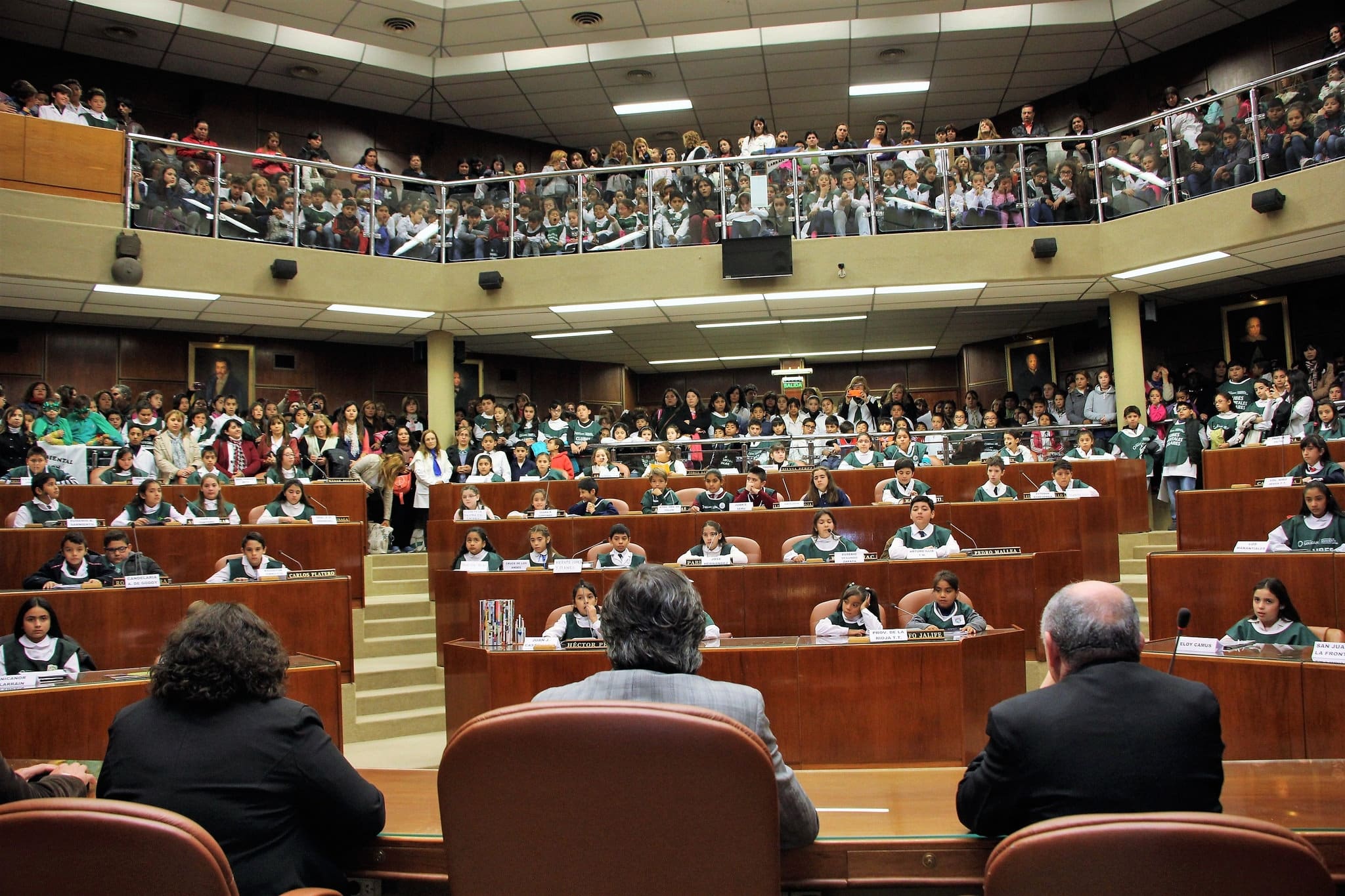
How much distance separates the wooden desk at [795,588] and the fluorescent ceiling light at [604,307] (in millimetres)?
5030

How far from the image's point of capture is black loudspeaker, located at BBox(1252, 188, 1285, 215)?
8836 mm

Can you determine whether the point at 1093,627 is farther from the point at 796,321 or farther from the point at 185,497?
the point at 796,321

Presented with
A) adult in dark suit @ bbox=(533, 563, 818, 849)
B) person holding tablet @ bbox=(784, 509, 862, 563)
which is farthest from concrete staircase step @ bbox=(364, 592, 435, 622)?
adult in dark suit @ bbox=(533, 563, 818, 849)

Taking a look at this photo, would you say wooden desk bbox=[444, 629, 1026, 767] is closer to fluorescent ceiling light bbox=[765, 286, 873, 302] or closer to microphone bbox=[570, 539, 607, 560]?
microphone bbox=[570, 539, 607, 560]

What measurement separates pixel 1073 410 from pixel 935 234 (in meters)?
2.62

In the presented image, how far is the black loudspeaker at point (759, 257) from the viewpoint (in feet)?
34.4

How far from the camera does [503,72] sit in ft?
42.8

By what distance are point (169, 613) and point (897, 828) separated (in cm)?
550

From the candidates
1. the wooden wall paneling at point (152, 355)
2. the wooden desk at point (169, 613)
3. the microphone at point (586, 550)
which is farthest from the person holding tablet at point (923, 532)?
the wooden wall paneling at point (152, 355)

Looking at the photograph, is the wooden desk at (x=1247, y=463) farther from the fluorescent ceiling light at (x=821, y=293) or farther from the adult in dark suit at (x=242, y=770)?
the adult in dark suit at (x=242, y=770)

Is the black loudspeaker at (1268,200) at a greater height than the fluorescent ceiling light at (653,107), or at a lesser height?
lesser

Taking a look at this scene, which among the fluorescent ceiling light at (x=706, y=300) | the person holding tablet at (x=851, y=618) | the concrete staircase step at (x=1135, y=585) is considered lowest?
the concrete staircase step at (x=1135, y=585)

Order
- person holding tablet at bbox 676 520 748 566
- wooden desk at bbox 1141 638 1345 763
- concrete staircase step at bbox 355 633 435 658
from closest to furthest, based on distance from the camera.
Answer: wooden desk at bbox 1141 638 1345 763 → person holding tablet at bbox 676 520 748 566 → concrete staircase step at bbox 355 633 435 658

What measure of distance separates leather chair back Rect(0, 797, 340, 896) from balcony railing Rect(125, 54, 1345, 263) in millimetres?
9697
